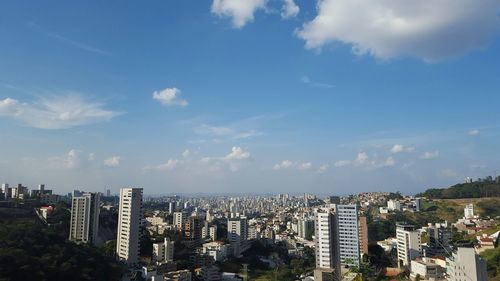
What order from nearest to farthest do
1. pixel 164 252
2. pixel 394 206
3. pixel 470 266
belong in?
pixel 470 266
pixel 164 252
pixel 394 206

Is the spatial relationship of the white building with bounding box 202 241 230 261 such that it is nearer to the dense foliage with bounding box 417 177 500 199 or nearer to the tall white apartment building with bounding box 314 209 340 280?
the tall white apartment building with bounding box 314 209 340 280

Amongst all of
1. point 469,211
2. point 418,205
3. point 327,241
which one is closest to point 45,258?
point 327,241

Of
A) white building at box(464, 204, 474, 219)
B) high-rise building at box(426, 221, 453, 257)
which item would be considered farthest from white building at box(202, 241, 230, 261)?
white building at box(464, 204, 474, 219)

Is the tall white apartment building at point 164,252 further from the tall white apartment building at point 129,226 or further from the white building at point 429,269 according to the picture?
the white building at point 429,269

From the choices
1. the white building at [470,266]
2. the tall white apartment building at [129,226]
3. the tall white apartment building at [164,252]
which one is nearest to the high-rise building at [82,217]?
the tall white apartment building at [129,226]

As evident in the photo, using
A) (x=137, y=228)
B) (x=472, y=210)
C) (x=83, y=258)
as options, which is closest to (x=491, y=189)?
(x=472, y=210)

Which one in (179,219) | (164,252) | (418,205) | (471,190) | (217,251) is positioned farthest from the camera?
(471,190)

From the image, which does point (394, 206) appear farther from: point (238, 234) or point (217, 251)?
point (217, 251)
